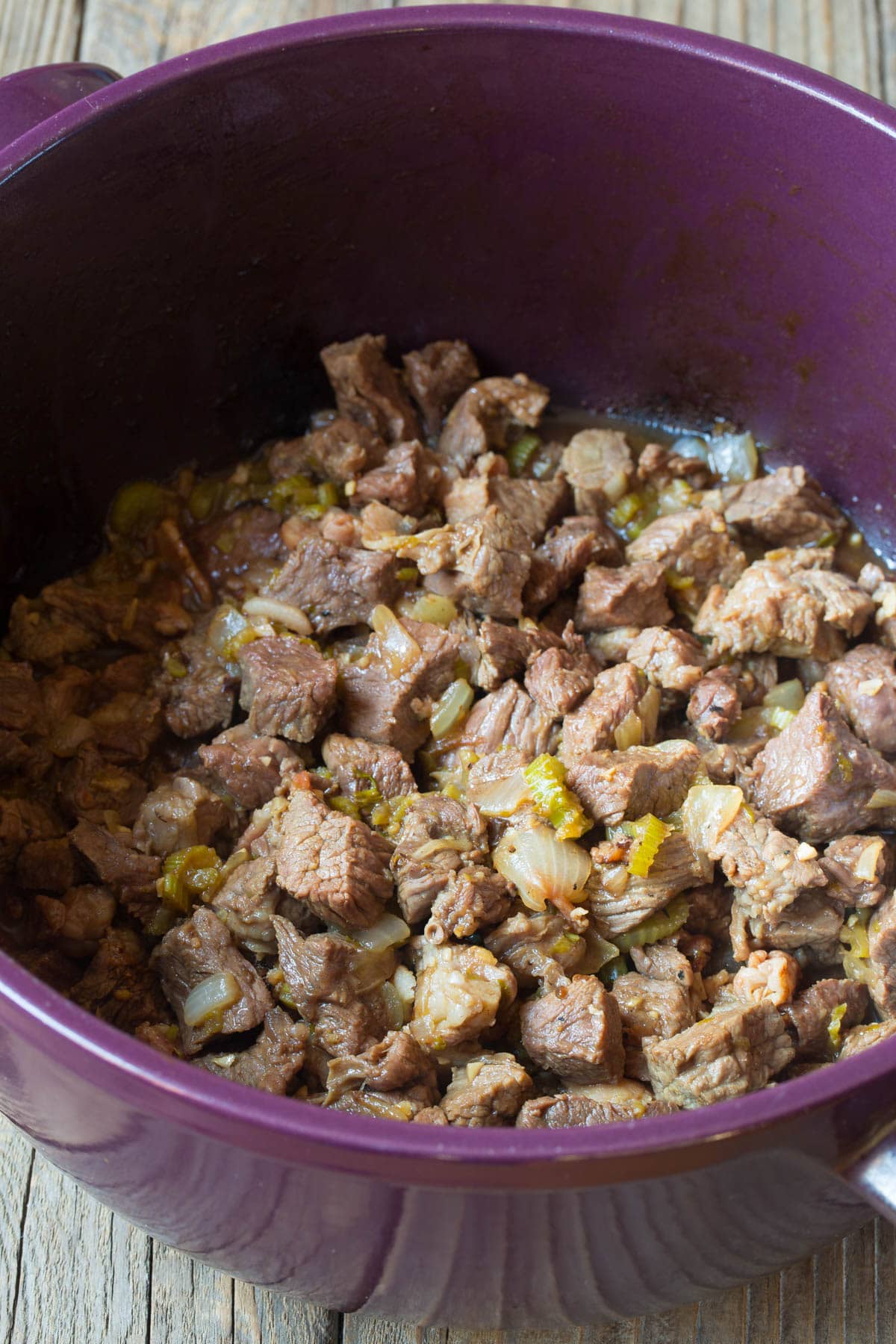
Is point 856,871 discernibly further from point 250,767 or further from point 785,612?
point 250,767

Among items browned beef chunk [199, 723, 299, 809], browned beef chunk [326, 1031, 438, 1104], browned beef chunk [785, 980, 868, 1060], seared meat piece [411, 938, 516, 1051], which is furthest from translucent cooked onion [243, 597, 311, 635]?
browned beef chunk [785, 980, 868, 1060]

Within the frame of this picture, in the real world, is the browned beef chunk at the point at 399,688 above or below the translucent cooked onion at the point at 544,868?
above

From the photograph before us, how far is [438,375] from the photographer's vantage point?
372 cm

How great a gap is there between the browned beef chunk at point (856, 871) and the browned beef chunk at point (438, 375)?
1.65 m

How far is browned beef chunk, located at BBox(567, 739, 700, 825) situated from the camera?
2.86m

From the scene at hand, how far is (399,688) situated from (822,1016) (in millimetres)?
1183

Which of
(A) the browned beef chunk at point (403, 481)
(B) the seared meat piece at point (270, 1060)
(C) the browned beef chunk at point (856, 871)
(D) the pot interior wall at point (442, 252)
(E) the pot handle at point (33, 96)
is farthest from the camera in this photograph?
(A) the browned beef chunk at point (403, 481)

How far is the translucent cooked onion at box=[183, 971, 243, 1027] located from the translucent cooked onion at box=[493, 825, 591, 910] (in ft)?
2.01

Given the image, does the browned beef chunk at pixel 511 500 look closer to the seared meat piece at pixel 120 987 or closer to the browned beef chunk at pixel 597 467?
the browned beef chunk at pixel 597 467

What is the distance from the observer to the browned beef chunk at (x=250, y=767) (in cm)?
306

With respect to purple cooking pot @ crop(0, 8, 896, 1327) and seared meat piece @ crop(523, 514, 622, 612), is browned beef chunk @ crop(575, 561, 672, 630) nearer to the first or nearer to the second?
seared meat piece @ crop(523, 514, 622, 612)

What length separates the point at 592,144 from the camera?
132 inches

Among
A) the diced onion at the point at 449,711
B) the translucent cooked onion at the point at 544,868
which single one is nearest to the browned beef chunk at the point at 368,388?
the diced onion at the point at 449,711

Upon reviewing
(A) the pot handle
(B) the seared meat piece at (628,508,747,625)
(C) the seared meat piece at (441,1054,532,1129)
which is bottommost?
(C) the seared meat piece at (441,1054,532,1129)
